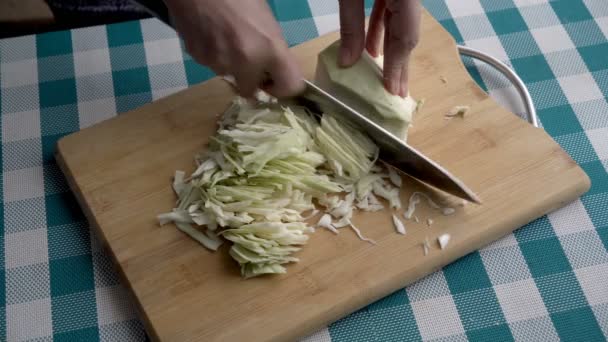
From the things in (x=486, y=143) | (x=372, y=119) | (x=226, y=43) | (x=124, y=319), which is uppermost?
(x=226, y=43)

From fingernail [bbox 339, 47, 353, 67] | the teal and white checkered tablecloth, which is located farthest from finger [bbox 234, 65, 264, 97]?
the teal and white checkered tablecloth

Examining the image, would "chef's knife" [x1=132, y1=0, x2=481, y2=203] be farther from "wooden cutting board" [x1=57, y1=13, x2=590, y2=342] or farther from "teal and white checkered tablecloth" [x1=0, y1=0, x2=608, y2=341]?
"teal and white checkered tablecloth" [x1=0, y1=0, x2=608, y2=341]

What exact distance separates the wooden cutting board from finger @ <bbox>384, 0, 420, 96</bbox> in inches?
10.3

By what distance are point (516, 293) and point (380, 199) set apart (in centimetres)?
56

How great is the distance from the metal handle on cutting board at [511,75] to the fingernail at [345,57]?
2.17ft

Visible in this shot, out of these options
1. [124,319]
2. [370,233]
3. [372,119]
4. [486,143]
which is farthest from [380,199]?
[124,319]

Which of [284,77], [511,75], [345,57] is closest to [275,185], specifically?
[284,77]

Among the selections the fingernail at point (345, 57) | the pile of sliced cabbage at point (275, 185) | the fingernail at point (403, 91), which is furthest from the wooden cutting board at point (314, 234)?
the fingernail at point (345, 57)

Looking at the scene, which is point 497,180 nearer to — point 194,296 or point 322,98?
point 322,98

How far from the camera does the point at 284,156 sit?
2295mm

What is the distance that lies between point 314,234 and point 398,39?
28.2 inches

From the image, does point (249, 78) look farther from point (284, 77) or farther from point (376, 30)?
point (376, 30)

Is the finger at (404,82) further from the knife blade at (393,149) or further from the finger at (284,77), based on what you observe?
the finger at (284,77)

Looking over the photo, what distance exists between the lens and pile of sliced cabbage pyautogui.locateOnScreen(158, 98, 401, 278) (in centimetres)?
219
